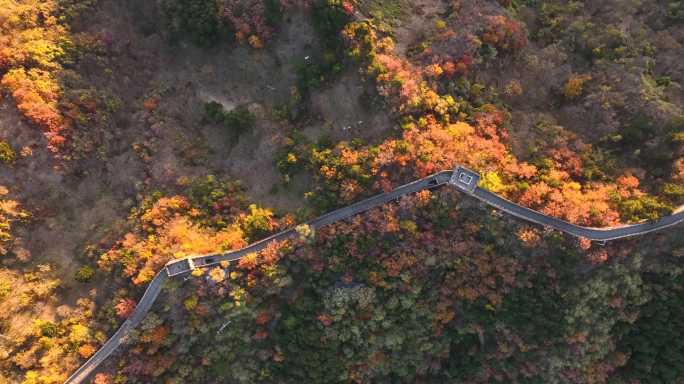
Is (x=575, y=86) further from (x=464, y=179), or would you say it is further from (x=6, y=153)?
(x=6, y=153)

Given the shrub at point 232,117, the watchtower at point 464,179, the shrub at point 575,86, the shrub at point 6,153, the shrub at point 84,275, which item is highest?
the shrub at point 575,86

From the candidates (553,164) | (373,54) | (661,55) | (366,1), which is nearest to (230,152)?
(373,54)

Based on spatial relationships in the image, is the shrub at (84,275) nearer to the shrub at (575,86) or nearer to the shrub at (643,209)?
the shrub at (643,209)

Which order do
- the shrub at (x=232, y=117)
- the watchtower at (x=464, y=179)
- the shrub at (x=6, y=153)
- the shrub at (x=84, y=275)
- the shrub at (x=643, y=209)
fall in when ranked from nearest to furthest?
the shrub at (x=643, y=209) → the watchtower at (x=464, y=179) → the shrub at (x=84, y=275) → the shrub at (x=6, y=153) → the shrub at (x=232, y=117)

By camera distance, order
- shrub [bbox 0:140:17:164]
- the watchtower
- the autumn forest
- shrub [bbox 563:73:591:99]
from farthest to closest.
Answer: shrub [bbox 563:73:591:99] → shrub [bbox 0:140:17:164] → the autumn forest → the watchtower

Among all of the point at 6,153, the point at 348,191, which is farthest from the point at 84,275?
the point at 348,191

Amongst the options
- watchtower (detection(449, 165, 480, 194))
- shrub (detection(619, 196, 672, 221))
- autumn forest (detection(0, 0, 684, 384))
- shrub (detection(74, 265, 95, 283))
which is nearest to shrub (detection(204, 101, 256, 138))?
autumn forest (detection(0, 0, 684, 384))

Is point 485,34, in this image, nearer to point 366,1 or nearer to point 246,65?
point 366,1

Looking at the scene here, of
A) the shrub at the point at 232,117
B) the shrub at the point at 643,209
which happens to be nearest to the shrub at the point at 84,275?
→ the shrub at the point at 232,117

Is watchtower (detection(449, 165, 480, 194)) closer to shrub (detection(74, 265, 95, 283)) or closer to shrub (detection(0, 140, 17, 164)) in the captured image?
shrub (detection(74, 265, 95, 283))
